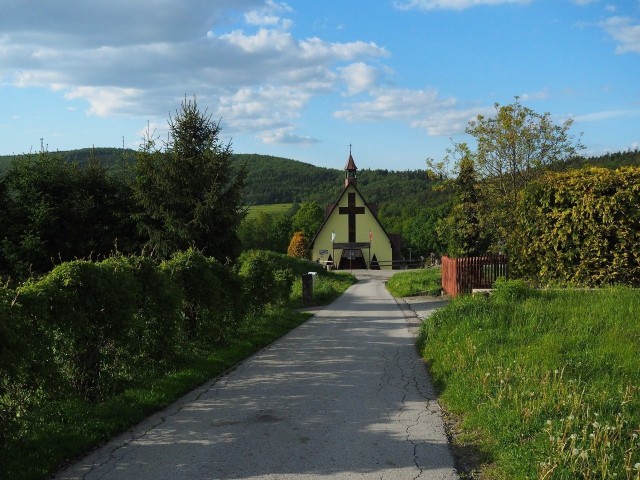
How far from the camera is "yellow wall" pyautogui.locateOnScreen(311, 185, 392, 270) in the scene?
69875 mm

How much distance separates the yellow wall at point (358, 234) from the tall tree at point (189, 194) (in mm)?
52043

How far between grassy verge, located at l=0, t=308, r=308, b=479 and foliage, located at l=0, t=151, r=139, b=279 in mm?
7426

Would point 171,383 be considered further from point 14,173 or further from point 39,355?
point 14,173

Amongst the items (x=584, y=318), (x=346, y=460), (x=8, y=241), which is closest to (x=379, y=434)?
(x=346, y=460)

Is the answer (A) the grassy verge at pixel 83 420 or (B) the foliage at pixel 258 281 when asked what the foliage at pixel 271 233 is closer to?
(B) the foliage at pixel 258 281

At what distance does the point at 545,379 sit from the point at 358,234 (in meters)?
63.8

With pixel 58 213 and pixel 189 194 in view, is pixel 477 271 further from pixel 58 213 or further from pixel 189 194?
pixel 58 213

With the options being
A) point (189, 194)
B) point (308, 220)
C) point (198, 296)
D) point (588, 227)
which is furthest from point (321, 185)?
point (198, 296)

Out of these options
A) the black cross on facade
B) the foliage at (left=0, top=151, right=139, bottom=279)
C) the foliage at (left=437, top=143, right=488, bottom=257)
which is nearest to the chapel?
the black cross on facade

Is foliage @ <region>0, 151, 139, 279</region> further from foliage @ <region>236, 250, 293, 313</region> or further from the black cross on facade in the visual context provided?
the black cross on facade

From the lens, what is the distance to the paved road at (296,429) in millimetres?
5234

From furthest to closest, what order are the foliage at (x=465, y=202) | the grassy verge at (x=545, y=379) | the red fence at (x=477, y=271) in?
the foliage at (x=465, y=202)
the red fence at (x=477, y=271)
the grassy verge at (x=545, y=379)

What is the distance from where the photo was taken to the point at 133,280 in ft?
27.2

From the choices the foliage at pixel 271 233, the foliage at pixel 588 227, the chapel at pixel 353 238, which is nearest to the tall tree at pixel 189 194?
the foliage at pixel 588 227
